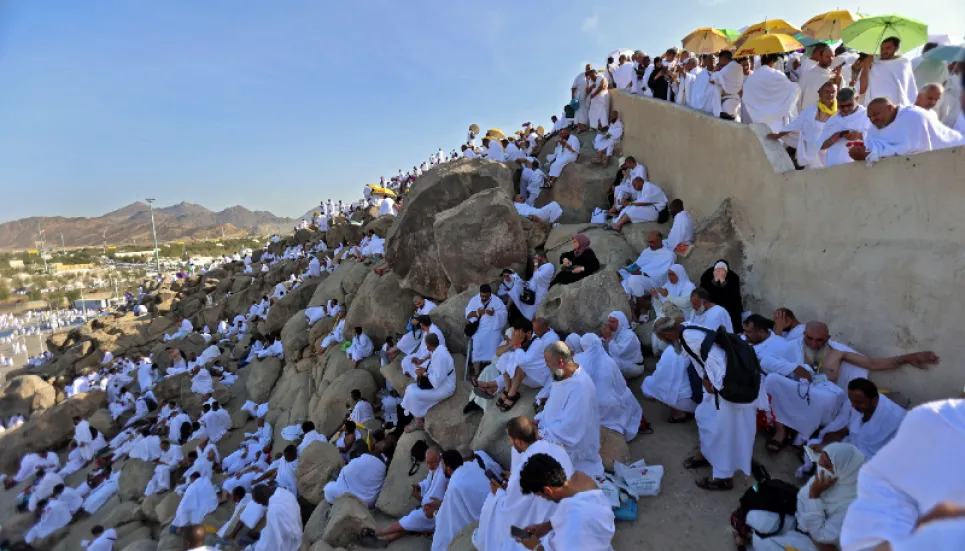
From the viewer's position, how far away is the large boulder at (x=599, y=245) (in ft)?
27.5

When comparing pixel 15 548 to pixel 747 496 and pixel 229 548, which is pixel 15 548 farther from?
pixel 747 496

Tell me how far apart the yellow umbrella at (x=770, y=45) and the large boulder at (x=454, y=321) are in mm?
5615

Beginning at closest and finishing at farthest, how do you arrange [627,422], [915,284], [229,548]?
[915,284], [627,422], [229,548]

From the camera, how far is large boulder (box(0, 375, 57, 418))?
1738cm

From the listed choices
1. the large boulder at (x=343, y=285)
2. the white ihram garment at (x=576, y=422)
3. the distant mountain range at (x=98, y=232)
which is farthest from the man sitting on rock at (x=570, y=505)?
the distant mountain range at (x=98, y=232)

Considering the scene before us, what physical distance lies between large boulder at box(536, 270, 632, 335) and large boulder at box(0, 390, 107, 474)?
1698cm

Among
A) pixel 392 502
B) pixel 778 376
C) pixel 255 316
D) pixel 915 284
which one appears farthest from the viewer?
pixel 255 316

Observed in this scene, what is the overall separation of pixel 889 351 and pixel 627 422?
2.48 metres

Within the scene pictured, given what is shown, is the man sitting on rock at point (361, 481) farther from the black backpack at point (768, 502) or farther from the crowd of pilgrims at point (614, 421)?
the black backpack at point (768, 502)

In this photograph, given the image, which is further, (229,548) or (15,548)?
(15,548)

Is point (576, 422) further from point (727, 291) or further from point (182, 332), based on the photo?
point (182, 332)

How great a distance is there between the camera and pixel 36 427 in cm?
1505

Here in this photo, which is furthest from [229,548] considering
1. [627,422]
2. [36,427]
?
[36,427]

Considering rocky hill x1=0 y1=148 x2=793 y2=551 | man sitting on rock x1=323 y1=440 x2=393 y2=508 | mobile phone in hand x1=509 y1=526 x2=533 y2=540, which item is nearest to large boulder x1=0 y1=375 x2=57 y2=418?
rocky hill x1=0 y1=148 x2=793 y2=551
